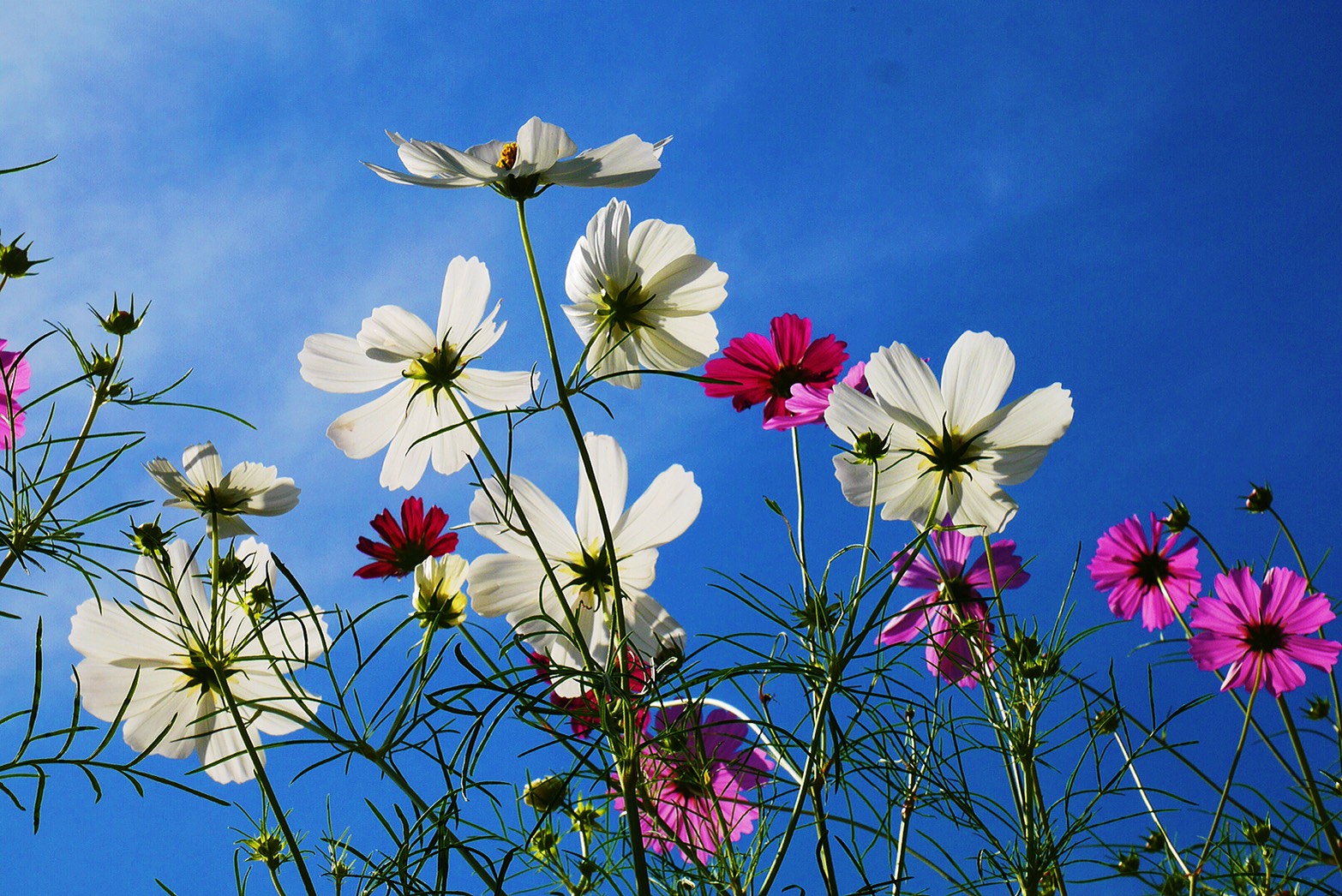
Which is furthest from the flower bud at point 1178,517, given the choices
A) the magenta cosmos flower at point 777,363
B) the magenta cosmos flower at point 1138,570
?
the magenta cosmos flower at point 777,363

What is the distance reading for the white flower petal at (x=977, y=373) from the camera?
0.64m

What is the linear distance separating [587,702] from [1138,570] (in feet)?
3.22

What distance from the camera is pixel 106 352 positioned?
0.71 m

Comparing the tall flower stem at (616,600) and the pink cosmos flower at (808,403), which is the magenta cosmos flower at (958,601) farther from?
the tall flower stem at (616,600)

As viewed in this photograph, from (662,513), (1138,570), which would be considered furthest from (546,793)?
(1138,570)

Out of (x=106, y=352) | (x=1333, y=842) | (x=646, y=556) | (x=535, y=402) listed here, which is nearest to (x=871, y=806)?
(x=646, y=556)

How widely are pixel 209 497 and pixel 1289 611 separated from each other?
107 cm

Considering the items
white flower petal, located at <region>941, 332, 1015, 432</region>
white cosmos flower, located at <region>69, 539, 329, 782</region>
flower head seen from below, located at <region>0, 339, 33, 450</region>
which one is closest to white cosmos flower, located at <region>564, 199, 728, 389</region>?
white flower petal, located at <region>941, 332, 1015, 432</region>

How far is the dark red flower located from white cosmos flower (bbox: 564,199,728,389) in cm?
18

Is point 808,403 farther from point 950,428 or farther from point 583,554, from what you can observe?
point 583,554

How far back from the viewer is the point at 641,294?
63 cm

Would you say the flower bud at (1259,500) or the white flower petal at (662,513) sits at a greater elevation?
the flower bud at (1259,500)

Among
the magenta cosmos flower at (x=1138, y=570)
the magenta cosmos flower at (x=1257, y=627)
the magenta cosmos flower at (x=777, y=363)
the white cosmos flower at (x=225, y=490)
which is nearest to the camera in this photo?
the white cosmos flower at (x=225, y=490)

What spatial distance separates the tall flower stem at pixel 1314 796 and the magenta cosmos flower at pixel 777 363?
55cm
